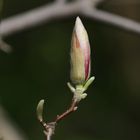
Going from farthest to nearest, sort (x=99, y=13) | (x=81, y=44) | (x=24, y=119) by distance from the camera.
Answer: (x=24, y=119) → (x=99, y=13) → (x=81, y=44)

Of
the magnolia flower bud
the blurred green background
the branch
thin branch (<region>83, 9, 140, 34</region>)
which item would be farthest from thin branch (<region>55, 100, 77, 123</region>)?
the blurred green background

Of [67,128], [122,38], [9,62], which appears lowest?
[67,128]

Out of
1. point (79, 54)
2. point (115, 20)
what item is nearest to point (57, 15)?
point (115, 20)

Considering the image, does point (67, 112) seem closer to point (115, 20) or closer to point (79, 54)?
point (79, 54)

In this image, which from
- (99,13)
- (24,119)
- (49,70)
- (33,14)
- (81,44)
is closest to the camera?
(81,44)

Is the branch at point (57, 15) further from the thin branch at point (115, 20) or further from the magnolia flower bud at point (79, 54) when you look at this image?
the magnolia flower bud at point (79, 54)

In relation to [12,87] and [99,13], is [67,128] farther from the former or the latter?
Answer: [99,13]

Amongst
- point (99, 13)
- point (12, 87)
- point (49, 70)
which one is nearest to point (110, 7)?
point (49, 70)

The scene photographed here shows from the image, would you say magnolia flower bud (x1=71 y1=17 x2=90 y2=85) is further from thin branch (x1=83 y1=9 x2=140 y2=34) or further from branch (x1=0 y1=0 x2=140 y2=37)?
branch (x1=0 y1=0 x2=140 y2=37)
